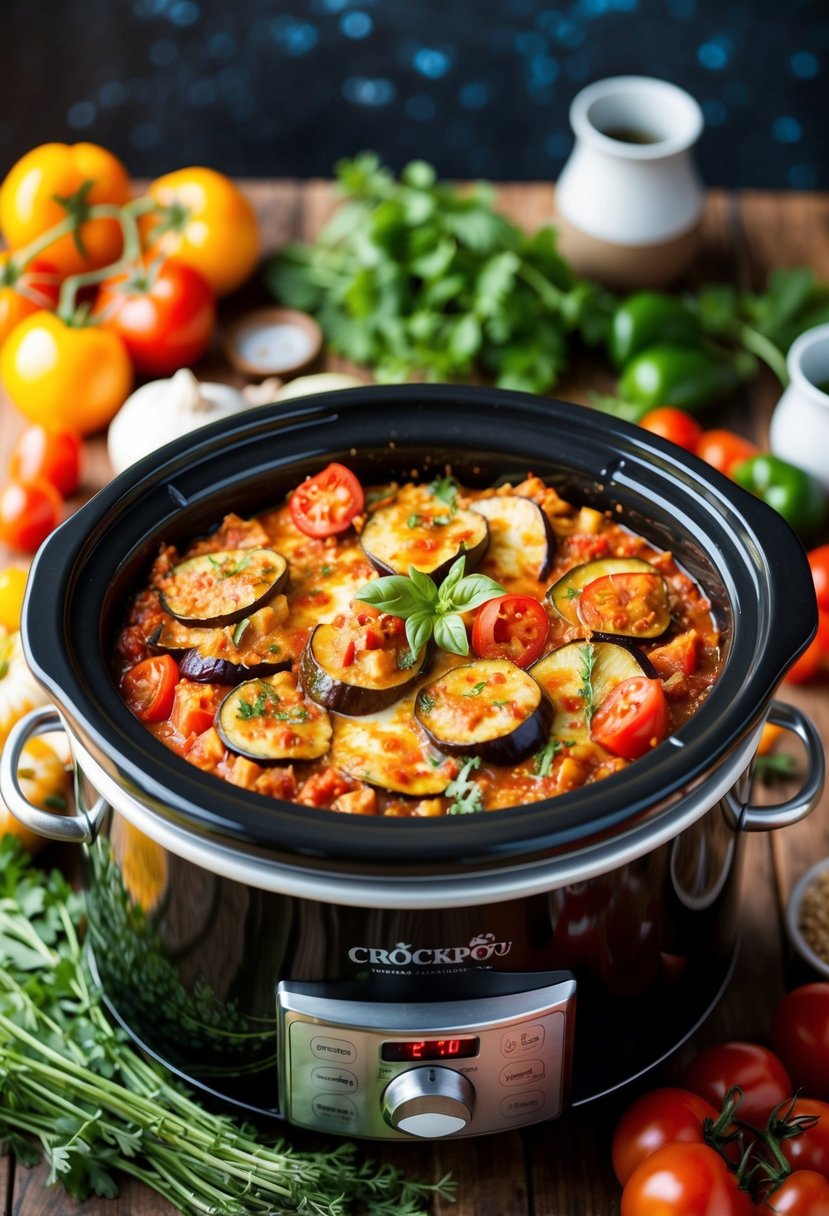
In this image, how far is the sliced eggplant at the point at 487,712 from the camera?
8.07 ft

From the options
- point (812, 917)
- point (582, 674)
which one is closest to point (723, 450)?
point (812, 917)

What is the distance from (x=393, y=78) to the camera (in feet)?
24.6

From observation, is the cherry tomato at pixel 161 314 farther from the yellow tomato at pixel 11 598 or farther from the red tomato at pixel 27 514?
the yellow tomato at pixel 11 598

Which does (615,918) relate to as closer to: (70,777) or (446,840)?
(446,840)

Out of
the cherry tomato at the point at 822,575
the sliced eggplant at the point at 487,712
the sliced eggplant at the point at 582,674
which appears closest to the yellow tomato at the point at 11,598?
the sliced eggplant at the point at 487,712

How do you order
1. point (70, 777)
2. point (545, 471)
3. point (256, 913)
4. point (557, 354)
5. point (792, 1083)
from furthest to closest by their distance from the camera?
point (557, 354), point (70, 777), point (545, 471), point (792, 1083), point (256, 913)

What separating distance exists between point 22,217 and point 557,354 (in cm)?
179

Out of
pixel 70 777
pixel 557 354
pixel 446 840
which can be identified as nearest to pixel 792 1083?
pixel 446 840

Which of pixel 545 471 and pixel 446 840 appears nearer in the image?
pixel 446 840

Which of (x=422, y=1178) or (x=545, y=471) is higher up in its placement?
(x=545, y=471)

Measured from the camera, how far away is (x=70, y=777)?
11.2 ft

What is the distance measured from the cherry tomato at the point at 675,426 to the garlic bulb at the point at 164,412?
46.9 inches

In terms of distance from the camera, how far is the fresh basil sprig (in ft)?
8.55

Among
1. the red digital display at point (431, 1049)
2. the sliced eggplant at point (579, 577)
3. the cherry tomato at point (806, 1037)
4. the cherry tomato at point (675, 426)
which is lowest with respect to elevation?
the cherry tomato at point (806, 1037)
